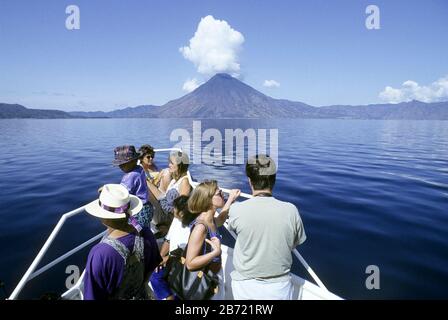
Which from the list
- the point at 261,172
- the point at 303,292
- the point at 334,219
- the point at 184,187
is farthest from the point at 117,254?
the point at 334,219

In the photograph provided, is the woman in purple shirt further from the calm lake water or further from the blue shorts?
the calm lake water

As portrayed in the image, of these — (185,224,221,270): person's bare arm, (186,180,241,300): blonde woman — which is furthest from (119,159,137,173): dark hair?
(185,224,221,270): person's bare arm

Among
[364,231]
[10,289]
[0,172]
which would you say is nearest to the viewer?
[10,289]

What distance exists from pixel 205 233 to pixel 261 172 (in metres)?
0.97

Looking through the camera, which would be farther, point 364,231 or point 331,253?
point 364,231

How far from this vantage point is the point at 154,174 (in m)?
6.13

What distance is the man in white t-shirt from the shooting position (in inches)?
102

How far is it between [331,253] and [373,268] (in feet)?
3.23

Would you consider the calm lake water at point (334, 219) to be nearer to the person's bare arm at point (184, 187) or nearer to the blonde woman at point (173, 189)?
the blonde woman at point (173, 189)

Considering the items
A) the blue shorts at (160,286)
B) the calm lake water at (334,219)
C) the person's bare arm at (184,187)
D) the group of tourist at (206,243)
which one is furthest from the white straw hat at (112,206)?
the calm lake water at (334,219)

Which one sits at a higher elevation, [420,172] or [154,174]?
[154,174]

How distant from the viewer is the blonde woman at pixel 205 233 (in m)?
2.84
